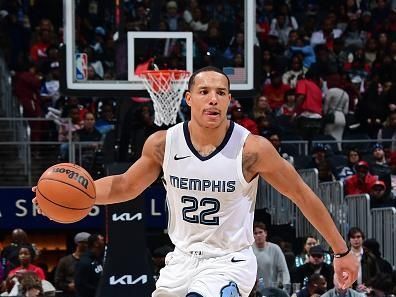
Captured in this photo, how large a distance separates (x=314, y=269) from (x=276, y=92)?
588 cm

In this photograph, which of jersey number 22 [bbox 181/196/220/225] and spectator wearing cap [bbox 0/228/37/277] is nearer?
Result: jersey number 22 [bbox 181/196/220/225]

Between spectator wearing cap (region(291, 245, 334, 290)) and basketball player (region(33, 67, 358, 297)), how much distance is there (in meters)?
6.25

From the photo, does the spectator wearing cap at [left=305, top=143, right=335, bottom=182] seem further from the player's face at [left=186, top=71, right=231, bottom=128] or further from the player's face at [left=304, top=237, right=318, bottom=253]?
the player's face at [left=186, top=71, right=231, bottom=128]

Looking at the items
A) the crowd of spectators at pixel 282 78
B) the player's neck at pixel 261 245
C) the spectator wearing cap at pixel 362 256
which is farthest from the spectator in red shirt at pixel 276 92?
the player's neck at pixel 261 245

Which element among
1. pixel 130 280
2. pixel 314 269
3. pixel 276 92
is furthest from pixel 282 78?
pixel 130 280

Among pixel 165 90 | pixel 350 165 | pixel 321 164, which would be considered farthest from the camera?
pixel 350 165

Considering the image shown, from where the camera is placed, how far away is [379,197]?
1603cm

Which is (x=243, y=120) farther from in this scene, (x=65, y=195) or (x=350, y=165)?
(x=65, y=195)

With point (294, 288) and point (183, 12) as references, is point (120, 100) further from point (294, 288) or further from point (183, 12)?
point (183, 12)

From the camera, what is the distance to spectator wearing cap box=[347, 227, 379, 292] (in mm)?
14117

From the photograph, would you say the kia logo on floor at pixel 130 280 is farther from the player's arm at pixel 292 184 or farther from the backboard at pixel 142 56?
the player's arm at pixel 292 184

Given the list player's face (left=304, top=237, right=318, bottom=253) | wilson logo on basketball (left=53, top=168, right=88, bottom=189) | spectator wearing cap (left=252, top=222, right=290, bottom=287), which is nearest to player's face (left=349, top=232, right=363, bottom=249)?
player's face (left=304, top=237, right=318, bottom=253)

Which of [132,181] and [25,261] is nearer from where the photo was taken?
[132,181]

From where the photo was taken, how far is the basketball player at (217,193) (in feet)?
24.1
